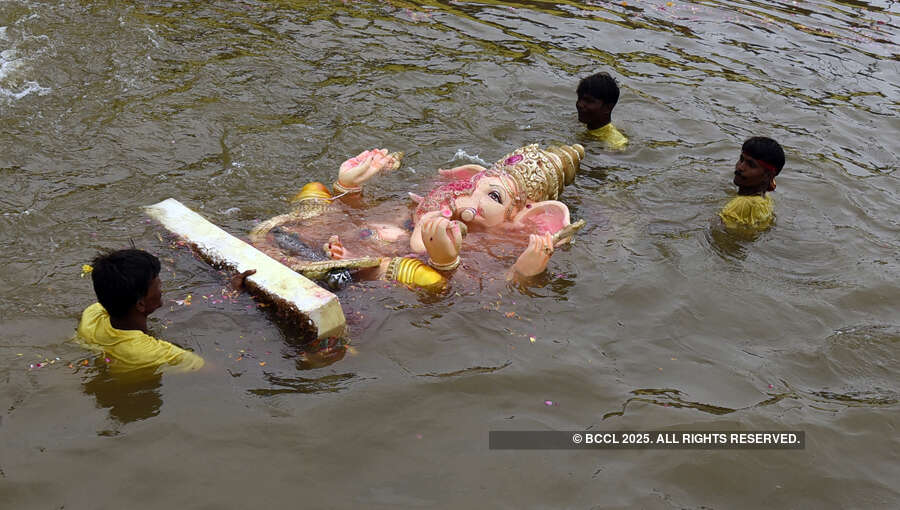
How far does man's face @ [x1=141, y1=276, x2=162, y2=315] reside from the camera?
4.24m

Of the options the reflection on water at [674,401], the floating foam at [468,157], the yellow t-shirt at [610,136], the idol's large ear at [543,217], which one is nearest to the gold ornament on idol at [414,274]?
the idol's large ear at [543,217]

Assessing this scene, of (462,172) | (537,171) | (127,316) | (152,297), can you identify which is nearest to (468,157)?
(462,172)

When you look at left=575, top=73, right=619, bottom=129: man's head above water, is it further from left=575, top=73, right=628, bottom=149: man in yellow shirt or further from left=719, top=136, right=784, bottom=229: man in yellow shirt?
left=719, top=136, right=784, bottom=229: man in yellow shirt

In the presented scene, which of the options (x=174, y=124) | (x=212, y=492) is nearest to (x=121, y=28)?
(x=174, y=124)

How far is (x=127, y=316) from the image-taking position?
422 cm

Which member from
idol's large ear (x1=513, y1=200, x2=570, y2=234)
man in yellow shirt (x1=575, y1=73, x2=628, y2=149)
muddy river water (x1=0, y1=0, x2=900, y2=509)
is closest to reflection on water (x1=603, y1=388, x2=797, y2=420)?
muddy river water (x1=0, y1=0, x2=900, y2=509)

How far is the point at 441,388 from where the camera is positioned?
4.41 meters

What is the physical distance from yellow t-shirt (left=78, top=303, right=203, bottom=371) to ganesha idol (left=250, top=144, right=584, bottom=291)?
3.51ft

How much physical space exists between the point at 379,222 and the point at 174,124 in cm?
268

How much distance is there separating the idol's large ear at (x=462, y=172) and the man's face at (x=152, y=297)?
118 inches

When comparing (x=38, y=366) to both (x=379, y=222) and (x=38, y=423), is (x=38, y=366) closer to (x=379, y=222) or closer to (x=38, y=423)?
(x=38, y=423)

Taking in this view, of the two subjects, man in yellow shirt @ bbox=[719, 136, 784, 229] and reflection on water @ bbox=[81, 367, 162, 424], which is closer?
reflection on water @ bbox=[81, 367, 162, 424]

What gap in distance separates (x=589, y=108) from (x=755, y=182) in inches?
86.5

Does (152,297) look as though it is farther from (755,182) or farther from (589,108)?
(589,108)
